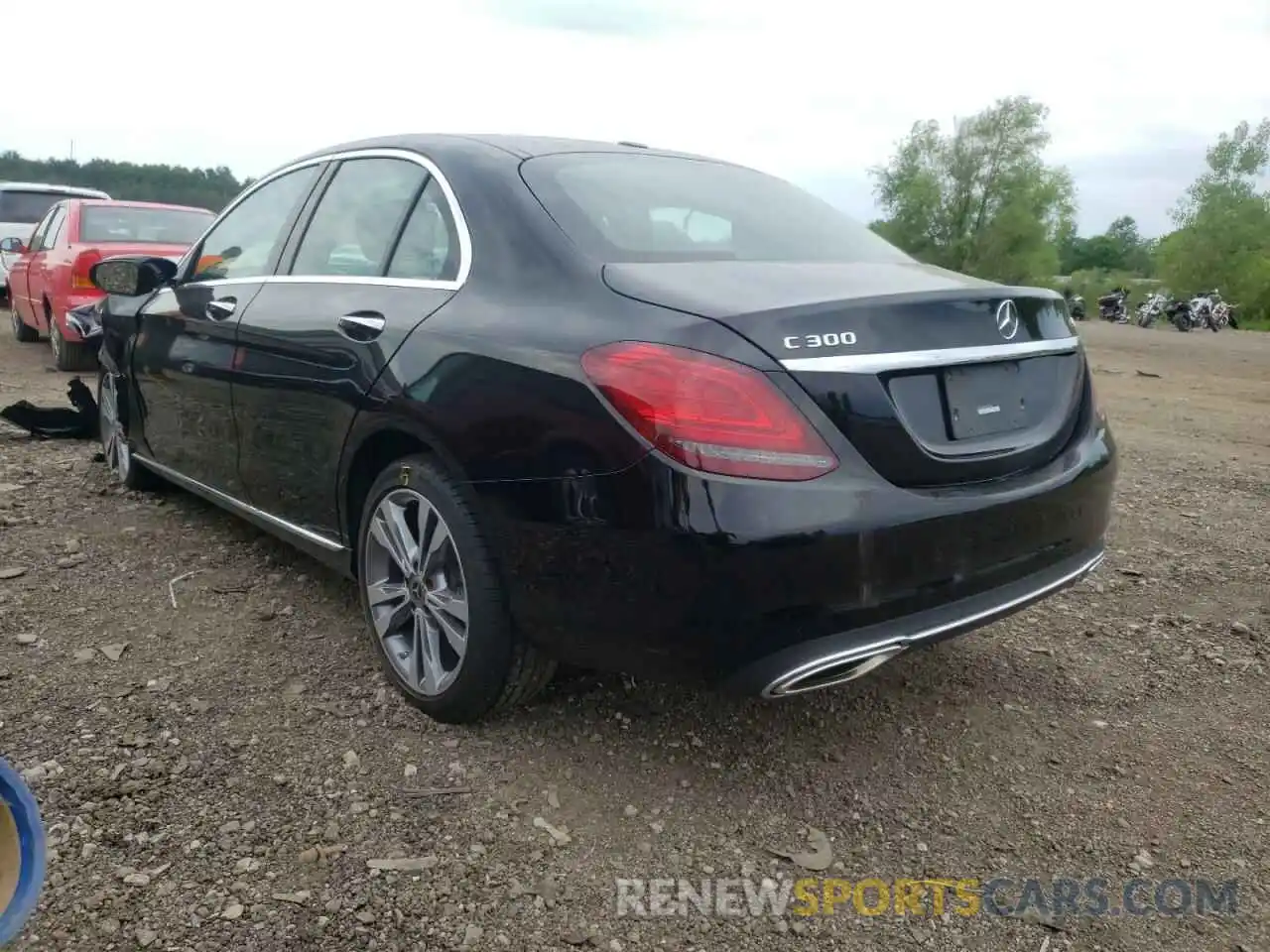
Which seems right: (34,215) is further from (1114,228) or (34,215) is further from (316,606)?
(1114,228)

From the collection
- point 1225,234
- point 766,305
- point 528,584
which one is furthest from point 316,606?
point 1225,234

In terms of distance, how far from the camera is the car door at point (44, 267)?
29.0 ft

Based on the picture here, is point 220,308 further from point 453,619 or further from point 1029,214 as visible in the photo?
point 1029,214

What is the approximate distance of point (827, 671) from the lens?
2.10 metres

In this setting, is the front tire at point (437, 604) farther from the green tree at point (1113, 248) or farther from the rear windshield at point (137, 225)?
the green tree at point (1113, 248)

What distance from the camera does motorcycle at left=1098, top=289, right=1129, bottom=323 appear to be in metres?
37.5

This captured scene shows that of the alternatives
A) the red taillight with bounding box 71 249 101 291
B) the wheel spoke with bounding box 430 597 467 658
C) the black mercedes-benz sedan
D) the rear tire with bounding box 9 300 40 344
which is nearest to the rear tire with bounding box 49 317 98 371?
the red taillight with bounding box 71 249 101 291

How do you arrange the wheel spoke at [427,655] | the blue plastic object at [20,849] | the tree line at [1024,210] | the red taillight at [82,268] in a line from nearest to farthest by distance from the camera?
the blue plastic object at [20,849] < the wheel spoke at [427,655] < the red taillight at [82,268] < the tree line at [1024,210]

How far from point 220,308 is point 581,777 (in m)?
2.17

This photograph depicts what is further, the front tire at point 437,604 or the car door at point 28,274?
the car door at point 28,274

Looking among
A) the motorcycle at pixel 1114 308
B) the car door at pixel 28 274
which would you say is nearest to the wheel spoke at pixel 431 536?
the car door at pixel 28 274

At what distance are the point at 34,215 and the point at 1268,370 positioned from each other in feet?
55.9

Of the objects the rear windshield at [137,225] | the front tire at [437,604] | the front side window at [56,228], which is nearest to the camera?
the front tire at [437,604]

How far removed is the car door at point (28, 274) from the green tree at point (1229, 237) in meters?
47.6
